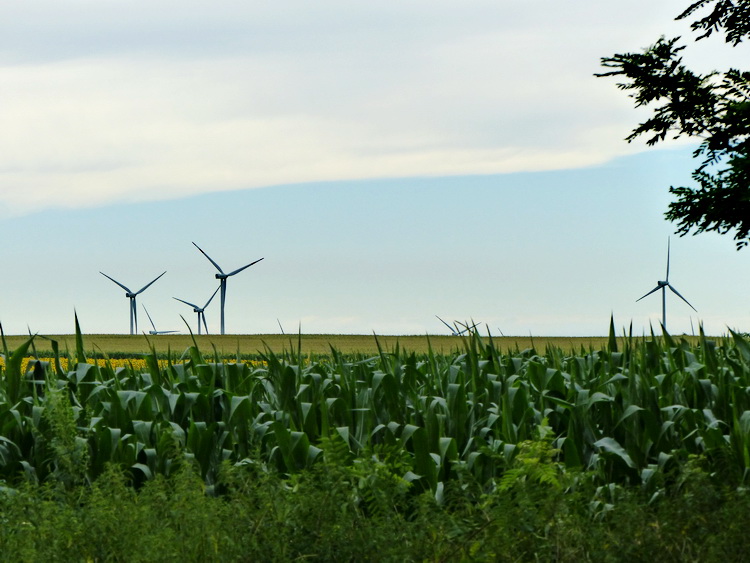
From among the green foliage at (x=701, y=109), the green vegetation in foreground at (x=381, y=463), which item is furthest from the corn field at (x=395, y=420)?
the green foliage at (x=701, y=109)

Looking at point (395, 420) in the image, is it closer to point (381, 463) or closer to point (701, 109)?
point (381, 463)

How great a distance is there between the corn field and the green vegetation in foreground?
0.07 ft

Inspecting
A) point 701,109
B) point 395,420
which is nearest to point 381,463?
point 395,420

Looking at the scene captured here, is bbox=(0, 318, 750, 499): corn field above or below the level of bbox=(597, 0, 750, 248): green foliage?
below

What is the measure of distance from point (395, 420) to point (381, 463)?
2.24 metres

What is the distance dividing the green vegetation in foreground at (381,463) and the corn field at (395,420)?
20mm

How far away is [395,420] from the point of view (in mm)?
7375

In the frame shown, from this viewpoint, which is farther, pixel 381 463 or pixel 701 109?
pixel 701 109

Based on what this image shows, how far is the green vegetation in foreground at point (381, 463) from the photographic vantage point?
450 cm

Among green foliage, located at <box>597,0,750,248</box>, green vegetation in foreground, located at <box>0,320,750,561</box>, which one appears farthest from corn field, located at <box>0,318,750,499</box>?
green foliage, located at <box>597,0,750,248</box>

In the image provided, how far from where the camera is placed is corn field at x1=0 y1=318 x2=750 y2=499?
6.18 metres

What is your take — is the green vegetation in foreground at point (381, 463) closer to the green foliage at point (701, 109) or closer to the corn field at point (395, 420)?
the corn field at point (395, 420)

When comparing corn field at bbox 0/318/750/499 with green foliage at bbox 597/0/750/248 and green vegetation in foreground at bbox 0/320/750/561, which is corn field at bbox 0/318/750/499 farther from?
green foliage at bbox 597/0/750/248

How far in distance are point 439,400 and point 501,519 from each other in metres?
2.49
